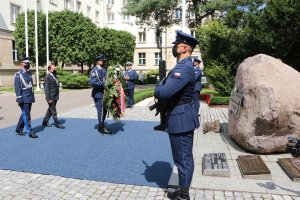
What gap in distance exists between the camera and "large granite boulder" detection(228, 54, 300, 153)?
6.15 meters

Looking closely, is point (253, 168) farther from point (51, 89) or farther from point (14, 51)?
point (14, 51)

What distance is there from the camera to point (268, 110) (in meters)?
6.13

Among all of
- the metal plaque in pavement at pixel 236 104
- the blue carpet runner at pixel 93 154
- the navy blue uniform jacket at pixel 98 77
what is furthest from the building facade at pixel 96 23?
the metal plaque in pavement at pixel 236 104

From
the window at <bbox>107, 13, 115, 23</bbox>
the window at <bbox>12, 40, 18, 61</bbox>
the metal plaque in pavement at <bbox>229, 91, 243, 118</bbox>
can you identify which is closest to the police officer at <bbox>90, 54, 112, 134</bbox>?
the metal plaque in pavement at <bbox>229, 91, 243, 118</bbox>

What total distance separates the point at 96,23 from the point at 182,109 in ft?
162

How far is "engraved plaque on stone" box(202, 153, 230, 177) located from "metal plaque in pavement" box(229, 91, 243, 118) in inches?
47.5

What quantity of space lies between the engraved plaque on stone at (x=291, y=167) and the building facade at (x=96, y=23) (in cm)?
1432

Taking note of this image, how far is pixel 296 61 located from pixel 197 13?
1195 cm

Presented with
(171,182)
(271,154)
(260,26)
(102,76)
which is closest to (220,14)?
(260,26)

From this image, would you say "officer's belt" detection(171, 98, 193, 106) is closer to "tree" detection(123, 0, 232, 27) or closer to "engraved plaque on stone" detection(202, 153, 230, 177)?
"engraved plaque on stone" detection(202, 153, 230, 177)

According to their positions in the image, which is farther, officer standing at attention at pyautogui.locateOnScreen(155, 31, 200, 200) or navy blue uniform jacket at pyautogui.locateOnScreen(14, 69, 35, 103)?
navy blue uniform jacket at pyautogui.locateOnScreen(14, 69, 35, 103)

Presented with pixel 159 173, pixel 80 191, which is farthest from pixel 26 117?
pixel 159 173

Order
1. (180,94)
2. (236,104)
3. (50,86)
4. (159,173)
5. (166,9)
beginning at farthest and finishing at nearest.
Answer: (166,9)
(50,86)
(236,104)
(159,173)
(180,94)

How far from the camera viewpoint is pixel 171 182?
4.96 meters
